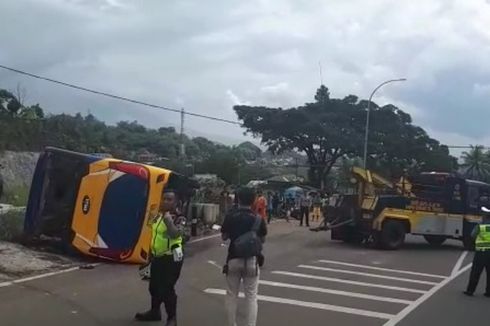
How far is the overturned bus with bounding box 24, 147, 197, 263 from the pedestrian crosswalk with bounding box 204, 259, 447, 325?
266 cm

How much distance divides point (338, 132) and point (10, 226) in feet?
153

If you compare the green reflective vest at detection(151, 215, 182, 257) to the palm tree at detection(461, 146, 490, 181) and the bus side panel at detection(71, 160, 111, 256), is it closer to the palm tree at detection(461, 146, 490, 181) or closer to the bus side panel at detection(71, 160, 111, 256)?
the bus side panel at detection(71, 160, 111, 256)

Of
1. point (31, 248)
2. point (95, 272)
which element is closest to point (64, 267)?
point (95, 272)

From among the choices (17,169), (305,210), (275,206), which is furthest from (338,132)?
(17,169)

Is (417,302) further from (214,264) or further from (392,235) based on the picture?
(392,235)

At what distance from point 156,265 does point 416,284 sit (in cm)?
728

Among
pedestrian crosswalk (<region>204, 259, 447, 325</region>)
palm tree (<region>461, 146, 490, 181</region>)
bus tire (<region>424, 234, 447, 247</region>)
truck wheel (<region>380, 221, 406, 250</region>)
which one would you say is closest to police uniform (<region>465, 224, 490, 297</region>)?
pedestrian crosswalk (<region>204, 259, 447, 325</region>)

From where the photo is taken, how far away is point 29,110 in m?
39.8

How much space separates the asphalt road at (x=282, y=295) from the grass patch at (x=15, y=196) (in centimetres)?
845

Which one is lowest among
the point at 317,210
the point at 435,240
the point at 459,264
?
the point at 459,264

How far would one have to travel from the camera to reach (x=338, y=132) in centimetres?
5984

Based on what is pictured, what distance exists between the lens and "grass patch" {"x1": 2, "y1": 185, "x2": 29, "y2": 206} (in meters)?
23.1

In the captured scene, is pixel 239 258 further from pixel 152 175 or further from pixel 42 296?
pixel 152 175

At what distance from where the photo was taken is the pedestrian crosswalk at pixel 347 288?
10.5 m
